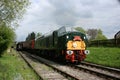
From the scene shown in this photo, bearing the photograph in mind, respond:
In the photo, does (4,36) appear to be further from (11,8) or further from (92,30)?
(92,30)

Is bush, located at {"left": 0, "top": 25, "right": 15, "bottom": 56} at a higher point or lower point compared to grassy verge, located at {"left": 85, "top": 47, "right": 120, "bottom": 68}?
higher

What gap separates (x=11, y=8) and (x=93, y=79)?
1640 cm

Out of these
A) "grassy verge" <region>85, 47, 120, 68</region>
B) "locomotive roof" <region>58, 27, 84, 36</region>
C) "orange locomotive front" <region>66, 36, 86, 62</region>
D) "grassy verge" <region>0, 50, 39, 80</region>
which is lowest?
"grassy verge" <region>0, 50, 39, 80</region>

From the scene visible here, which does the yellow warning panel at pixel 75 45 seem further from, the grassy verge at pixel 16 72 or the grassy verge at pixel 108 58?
the grassy verge at pixel 16 72

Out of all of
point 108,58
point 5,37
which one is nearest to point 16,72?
point 108,58

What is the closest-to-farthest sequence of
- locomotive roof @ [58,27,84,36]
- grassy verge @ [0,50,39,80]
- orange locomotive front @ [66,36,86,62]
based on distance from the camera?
grassy verge @ [0,50,39,80] → orange locomotive front @ [66,36,86,62] → locomotive roof @ [58,27,84,36]

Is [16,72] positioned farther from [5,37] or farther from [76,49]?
[5,37]

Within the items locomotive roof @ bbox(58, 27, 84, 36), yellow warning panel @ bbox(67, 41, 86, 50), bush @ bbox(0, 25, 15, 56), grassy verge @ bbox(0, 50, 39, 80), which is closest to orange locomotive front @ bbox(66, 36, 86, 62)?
A: yellow warning panel @ bbox(67, 41, 86, 50)

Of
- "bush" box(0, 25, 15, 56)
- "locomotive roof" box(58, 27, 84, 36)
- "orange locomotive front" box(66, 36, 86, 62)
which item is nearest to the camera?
"orange locomotive front" box(66, 36, 86, 62)

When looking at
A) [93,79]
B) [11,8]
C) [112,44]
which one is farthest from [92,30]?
[93,79]

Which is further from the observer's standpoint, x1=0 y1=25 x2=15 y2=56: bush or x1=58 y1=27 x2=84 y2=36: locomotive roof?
x1=0 y1=25 x2=15 y2=56: bush

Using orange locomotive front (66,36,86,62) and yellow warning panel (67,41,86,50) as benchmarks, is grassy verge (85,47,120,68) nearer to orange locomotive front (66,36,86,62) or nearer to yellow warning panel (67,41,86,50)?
orange locomotive front (66,36,86,62)

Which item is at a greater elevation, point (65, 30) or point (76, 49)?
Answer: point (65, 30)

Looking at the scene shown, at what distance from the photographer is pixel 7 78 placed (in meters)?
14.8
